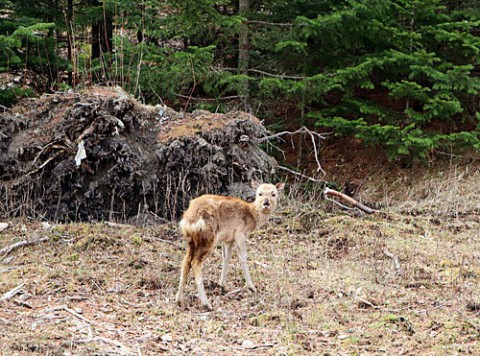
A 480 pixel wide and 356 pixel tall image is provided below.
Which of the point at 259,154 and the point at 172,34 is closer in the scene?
the point at 259,154

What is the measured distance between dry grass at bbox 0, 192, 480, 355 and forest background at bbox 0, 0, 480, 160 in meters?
4.43

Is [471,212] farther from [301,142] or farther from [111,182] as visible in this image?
[111,182]

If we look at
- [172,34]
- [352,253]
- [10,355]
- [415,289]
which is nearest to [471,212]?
[352,253]

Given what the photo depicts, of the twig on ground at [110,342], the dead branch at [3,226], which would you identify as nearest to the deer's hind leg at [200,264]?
the twig on ground at [110,342]

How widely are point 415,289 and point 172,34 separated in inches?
401

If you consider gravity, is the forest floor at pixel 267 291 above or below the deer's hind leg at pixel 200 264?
below

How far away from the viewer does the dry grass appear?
6.77 meters

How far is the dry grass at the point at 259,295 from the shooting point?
6766mm

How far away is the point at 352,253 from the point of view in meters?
10.3

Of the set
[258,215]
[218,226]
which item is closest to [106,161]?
[258,215]

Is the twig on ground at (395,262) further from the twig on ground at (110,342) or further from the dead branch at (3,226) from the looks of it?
the dead branch at (3,226)

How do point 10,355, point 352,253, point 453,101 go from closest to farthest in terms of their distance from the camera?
1. point 10,355
2. point 352,253
3. point 453,101

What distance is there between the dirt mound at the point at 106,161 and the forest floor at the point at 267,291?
82cm

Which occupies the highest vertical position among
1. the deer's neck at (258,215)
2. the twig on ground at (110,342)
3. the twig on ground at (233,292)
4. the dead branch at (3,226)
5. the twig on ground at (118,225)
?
the deer's neck at (258,215)
